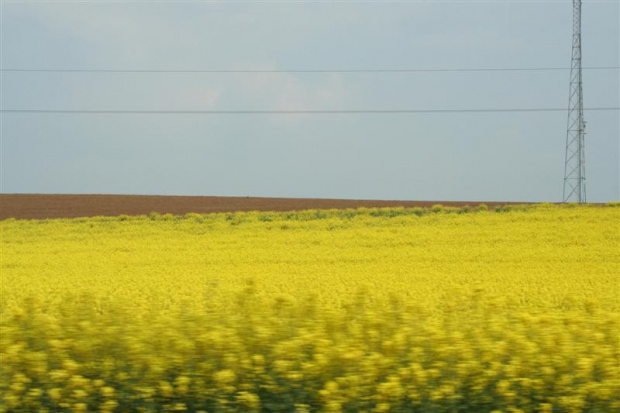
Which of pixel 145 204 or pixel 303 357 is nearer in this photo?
pixel 303 357

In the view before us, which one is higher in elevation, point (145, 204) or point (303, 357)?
point (145, 204)

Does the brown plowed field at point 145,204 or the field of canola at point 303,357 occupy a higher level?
the brown plowed field at point 145,204

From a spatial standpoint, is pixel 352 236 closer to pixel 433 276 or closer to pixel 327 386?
pixel 433 276

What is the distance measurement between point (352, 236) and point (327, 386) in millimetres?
11494

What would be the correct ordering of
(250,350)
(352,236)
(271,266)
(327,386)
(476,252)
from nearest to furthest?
(327,386) → (250,350) → (271,266) → (476,252) → (352,236)

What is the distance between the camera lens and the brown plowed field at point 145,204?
21875mm

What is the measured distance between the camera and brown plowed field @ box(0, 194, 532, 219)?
2188 cm

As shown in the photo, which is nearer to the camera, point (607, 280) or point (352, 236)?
point (607, 280)

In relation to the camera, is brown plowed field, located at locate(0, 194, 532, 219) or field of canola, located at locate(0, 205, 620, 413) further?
brown plowed field, located at locate(0, 194, 532, 219)

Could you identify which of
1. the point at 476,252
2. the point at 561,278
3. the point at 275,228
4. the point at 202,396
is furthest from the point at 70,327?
the point at 275,228

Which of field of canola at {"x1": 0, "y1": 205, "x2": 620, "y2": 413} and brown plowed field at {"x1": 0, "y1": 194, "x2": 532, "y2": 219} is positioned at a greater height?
brown plowed field at {"x1": 0, "y1": 194, "x2": 532, "y2": 219}

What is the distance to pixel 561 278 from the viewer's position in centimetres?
1058

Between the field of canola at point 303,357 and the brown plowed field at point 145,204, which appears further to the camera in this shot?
the brown plowed field at point 145,204

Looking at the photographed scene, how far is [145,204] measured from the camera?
77.9 ft
